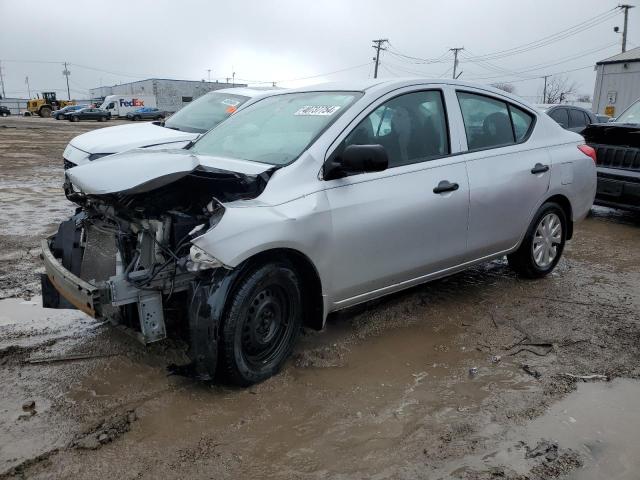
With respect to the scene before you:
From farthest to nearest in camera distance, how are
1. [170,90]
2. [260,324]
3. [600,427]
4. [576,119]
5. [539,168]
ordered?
[170,90] → [576,119] → [539,168] → [260,324] → [600,427]

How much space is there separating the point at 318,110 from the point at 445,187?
1.08 metres

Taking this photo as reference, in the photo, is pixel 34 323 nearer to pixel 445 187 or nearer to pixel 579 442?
pixel 445 187

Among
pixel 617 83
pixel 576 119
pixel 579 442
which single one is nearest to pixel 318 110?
pixel 579 442

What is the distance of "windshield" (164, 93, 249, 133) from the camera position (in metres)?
7.96

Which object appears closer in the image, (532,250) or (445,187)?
(445,187)

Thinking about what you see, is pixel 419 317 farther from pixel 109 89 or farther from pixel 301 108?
pixel 109 89

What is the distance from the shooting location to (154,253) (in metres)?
3.21

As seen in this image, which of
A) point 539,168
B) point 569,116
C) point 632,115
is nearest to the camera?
point 539,168

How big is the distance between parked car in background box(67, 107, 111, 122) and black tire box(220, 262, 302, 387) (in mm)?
49720

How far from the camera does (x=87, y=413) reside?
3072 mm

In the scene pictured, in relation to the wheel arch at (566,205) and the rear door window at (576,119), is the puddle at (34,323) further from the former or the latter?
the rear door window at (576,119)

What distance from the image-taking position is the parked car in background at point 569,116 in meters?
12.0

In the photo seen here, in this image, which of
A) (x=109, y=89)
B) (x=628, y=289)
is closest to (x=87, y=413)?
(x=628, y=289)

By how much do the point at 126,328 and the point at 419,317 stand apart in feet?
7.61
